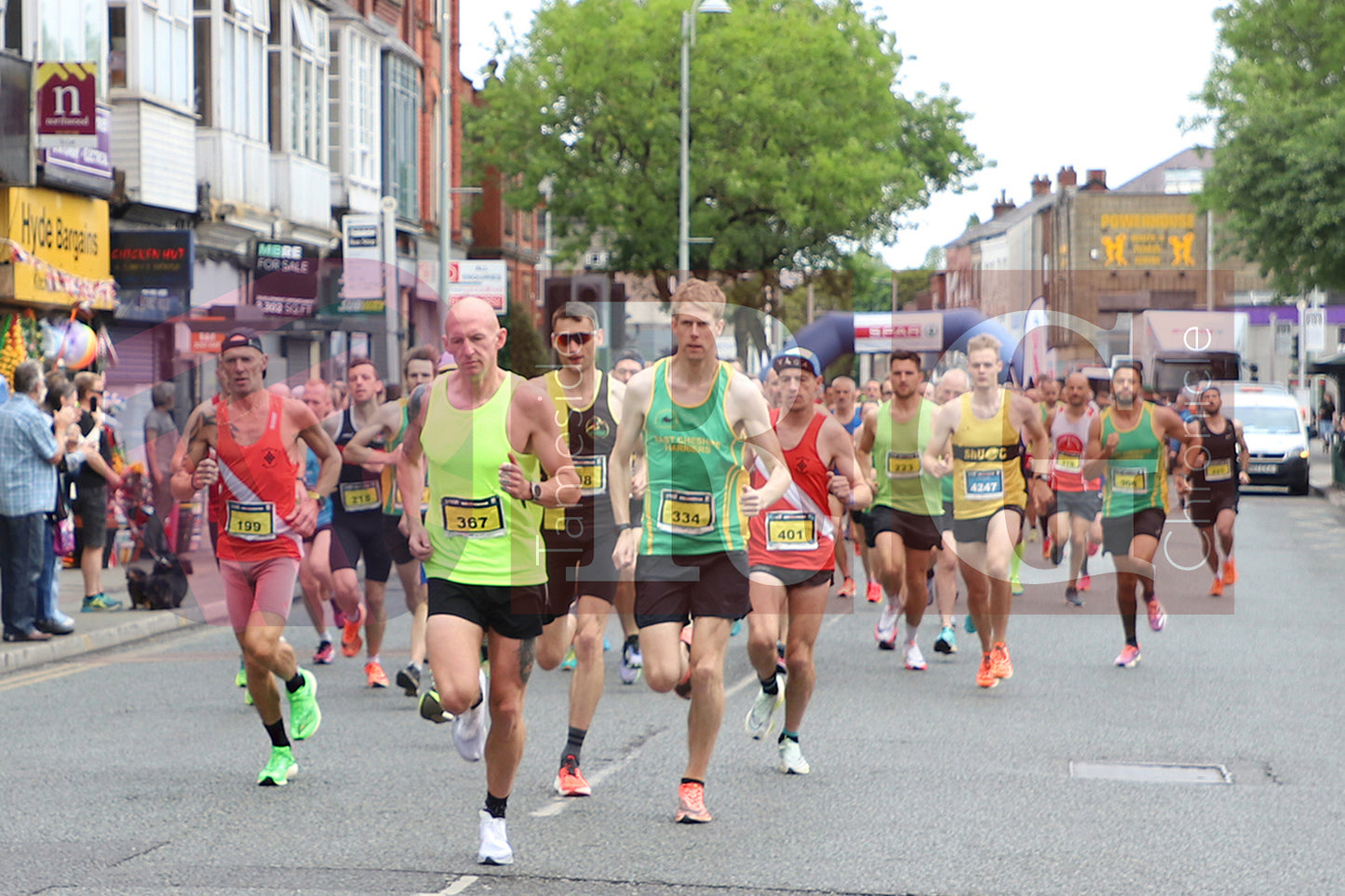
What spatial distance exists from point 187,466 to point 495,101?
3807cm

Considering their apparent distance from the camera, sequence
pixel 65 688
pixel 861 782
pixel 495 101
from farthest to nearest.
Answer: pixel 495 101 < pixel 65 688 < pixel 861 782

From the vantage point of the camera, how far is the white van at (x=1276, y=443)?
32562 millimetres

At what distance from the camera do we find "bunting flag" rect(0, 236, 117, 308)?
20.0 m

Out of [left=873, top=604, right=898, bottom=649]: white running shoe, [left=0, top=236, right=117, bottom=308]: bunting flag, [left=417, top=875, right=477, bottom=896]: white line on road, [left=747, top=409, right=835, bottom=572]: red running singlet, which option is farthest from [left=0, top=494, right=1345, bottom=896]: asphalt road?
[left=0, top=236, right=117, bottom=308]: bunting flag

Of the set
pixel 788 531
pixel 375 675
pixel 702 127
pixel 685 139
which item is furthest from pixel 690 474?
pixel 702 127

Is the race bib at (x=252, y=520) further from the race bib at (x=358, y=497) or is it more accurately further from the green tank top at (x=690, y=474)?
the race bib at (x=358, y=497)

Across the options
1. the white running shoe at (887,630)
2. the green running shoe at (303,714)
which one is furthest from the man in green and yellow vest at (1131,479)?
the green running shoe at (303,714)

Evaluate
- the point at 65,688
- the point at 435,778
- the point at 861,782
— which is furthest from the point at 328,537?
the point at 861,782

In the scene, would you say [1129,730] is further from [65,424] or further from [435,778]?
[65,424]

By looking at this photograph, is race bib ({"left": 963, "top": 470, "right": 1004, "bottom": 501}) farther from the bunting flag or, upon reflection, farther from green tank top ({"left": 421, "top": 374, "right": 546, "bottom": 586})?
the bunting flag

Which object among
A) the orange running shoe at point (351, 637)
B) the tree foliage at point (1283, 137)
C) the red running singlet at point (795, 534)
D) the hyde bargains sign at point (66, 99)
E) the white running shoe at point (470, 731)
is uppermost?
the tree foliage at point (1283, 137)

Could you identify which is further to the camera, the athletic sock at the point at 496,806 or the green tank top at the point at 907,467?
the green tank top at the point at 907,467

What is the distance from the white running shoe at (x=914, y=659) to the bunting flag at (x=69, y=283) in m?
12.3

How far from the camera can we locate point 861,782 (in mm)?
7855
